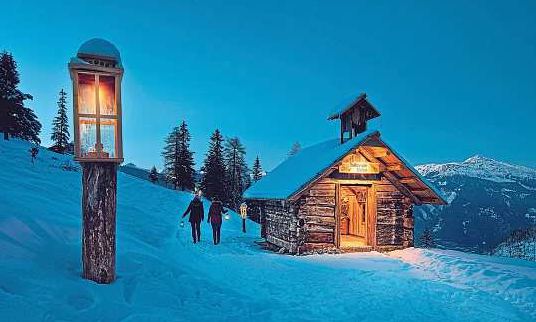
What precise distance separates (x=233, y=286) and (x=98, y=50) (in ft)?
18.9

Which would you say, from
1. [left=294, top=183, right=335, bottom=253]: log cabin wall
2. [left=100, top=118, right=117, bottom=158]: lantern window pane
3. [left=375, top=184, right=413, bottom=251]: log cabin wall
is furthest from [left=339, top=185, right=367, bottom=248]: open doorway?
[left=100, top=118, right=117, bottom=158]: lantern window pane

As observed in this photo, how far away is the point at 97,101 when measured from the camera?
5637 mm

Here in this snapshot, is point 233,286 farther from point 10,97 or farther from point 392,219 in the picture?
point 10,97

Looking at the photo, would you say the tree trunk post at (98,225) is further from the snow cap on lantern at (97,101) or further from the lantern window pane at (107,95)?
the lantern window pane at (107,95)

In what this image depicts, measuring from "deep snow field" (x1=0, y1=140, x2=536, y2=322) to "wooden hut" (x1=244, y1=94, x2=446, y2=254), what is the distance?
1948 millimetres

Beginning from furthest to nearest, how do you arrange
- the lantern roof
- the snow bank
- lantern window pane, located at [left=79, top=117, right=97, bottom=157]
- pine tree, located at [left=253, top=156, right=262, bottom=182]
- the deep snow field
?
pine tree, located at [left=253, top=156, right=262, bottom=182]
the snow bank
the lantern roof
lantern window pane, located at [left=79, top=117, right=97, bottom=157]
the deep snow field

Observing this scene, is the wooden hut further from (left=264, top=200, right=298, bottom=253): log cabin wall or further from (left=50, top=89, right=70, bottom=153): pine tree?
(left=50, top=89, right=70, bottom=153): pine tree

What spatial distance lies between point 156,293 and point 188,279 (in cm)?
137

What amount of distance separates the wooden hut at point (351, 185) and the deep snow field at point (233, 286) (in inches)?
→ 76.7

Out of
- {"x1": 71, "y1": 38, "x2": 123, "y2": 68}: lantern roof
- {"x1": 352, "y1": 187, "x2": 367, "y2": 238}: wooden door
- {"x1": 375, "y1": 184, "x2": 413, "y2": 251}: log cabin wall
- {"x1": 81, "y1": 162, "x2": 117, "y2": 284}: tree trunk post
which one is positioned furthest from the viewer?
{"x1": 352, "y1": 187, "x2": 367, "y2": 238}: wooden door

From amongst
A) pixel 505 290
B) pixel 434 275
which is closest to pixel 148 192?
pixel 434 275

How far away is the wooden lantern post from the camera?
539 centimetres

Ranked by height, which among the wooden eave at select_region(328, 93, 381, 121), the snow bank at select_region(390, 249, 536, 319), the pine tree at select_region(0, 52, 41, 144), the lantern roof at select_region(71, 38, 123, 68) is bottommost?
the snow bank at select_region(390, 249, 536, 319)

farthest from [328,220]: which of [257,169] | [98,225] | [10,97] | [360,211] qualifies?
[257,169]
